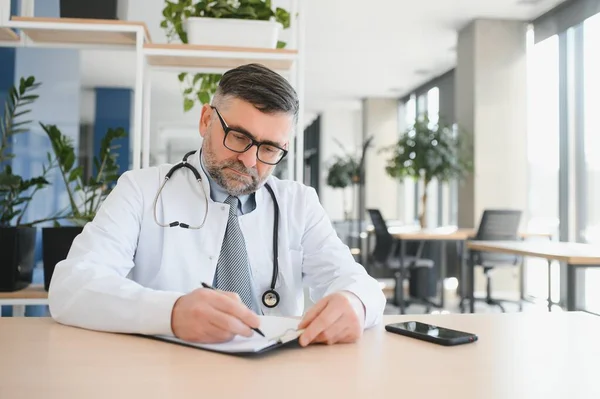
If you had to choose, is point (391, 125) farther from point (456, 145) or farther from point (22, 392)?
point (22, 392)

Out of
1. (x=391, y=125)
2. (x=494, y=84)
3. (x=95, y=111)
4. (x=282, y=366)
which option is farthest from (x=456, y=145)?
(x=95, y=111)

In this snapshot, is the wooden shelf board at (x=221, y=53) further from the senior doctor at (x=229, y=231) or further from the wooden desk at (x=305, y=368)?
the wooden desk at (x=305, y=368)

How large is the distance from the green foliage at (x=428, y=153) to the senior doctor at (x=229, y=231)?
4166 mm

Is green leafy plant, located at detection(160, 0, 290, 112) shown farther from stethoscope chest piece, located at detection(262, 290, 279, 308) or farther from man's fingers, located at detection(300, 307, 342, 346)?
man's fingers, located at detection(300, 307, 342, 346)

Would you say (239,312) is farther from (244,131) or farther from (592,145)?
(592,145)

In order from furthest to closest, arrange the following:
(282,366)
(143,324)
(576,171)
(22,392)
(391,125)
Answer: (391,125)
(576,171)
(143,324)
(282,366)
(22,392)

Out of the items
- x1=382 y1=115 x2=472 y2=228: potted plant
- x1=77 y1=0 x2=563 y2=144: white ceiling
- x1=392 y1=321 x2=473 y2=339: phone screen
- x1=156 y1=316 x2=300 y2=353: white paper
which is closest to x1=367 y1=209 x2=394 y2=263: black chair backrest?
x1=382 y1=115 x2=472 y2=228: potted plant

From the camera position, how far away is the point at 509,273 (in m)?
6.38

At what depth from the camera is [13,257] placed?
209 cm

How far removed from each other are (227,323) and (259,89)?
616 millimetres

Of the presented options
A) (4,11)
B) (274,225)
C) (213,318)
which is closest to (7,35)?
(4,11)

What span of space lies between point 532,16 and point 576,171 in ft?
5.77

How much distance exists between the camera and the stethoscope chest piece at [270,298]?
1433 mm

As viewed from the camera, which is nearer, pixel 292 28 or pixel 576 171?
pixel 292 28
